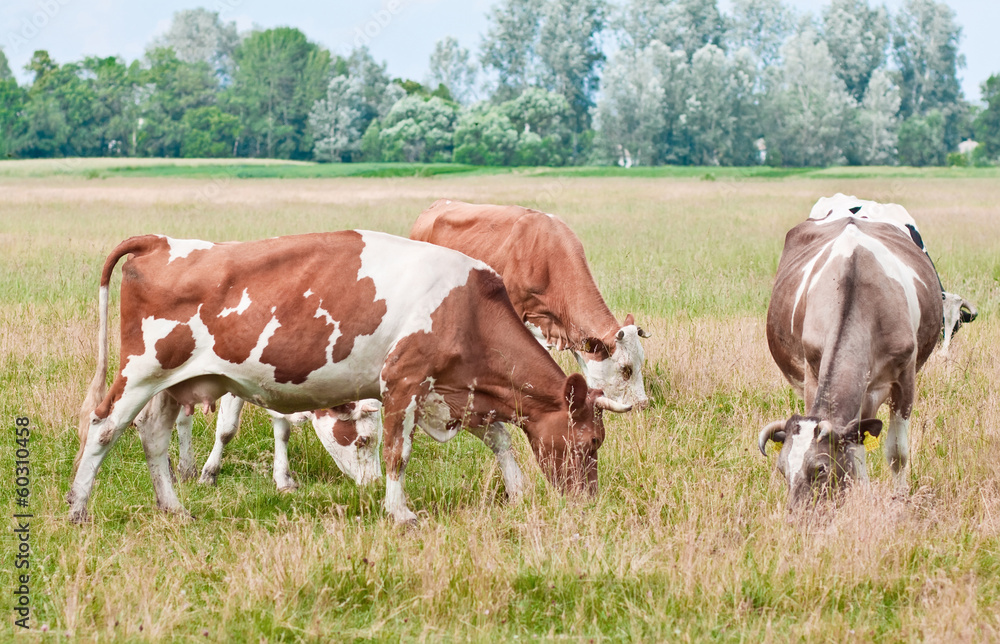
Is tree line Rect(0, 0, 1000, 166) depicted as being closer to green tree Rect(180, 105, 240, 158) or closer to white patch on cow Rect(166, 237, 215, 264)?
green tree Rect(180, 105, 240, 158)

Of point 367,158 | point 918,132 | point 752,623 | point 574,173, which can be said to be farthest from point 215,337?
point 918,132

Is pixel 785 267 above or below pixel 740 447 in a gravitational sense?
above

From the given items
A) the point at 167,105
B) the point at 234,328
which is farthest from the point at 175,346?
the point at 167,105

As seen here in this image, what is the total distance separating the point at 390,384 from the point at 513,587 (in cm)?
159

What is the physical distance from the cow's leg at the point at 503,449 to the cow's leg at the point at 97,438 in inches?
78.6

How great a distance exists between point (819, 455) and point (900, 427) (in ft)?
4.03

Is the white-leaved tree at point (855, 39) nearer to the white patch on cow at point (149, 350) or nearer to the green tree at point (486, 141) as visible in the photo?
the green tree at point (486, 141)

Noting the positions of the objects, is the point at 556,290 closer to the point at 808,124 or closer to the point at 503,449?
the point at 503,449

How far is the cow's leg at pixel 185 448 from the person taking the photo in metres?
6.84

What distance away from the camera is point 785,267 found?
24.6 ft

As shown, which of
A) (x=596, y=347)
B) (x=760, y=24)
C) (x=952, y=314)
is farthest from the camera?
(x=760, y=24)

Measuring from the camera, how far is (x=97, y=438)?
5578 mm

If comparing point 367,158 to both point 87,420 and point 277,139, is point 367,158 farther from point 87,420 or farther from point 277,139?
point 87,420

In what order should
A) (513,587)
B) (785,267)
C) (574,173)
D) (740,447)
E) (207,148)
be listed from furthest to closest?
(207,148) < (574,173) < (785,267) < (740,447) < (513,587)
